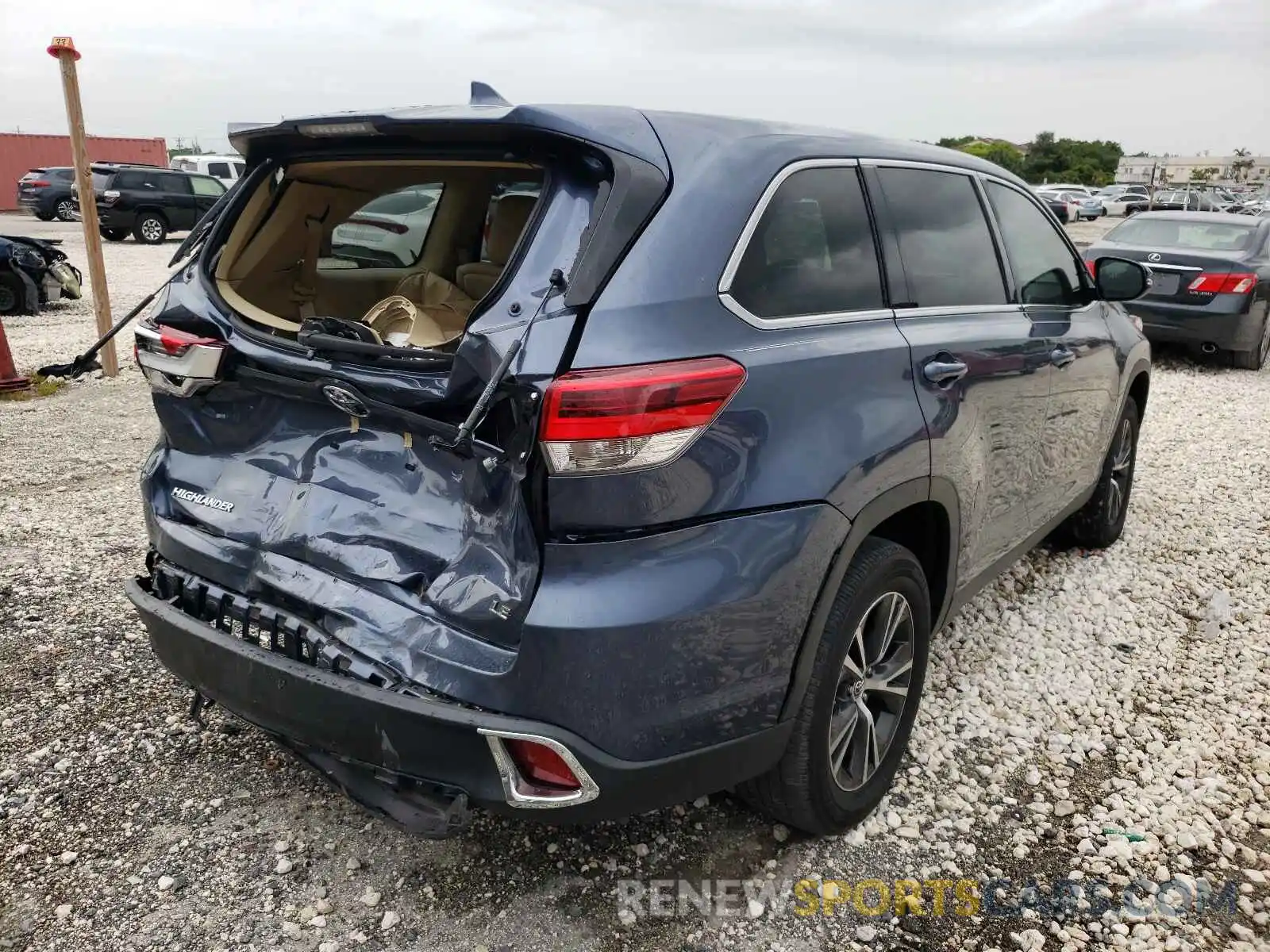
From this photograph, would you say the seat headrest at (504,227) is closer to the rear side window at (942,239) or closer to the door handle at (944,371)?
the rear side window at (942,239)

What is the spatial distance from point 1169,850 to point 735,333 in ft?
6.35

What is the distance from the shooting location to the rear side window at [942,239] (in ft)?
9.27

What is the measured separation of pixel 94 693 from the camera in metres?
3.32

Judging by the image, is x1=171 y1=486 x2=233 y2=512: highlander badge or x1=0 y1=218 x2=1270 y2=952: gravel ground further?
x1=171 y1=486 x2=233 y2=512: highlander badge

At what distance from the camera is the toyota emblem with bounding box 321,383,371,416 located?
227 cm

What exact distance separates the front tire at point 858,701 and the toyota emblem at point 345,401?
1.21m

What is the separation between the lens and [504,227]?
3.26 m

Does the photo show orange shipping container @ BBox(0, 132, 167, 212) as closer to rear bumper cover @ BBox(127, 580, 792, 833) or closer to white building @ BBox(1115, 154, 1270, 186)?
rear bumper cover @ BBox(127, 580, 792, 833)

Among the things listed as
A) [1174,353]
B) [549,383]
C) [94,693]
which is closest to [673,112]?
[549,383]

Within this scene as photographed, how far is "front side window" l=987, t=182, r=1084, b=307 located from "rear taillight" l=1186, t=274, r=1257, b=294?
6228mm

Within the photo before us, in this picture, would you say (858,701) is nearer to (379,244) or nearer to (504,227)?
(504,227)

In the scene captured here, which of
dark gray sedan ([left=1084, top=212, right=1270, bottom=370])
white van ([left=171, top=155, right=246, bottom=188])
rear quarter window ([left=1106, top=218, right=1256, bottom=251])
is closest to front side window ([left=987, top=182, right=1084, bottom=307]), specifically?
dark gray sedan ([left=1084, top=212, right=1270, bottom=370])

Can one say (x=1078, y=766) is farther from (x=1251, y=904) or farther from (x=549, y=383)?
(x=549, y=383)

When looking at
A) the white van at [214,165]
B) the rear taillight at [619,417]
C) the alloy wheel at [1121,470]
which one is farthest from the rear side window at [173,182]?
the rear taillight at [619,417]
